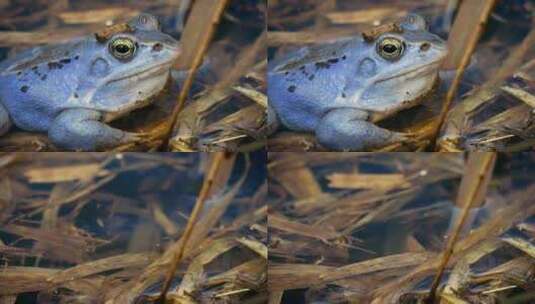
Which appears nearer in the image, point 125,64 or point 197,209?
point 125,64

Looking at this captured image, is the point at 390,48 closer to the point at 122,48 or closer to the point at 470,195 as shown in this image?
the point at 470,195

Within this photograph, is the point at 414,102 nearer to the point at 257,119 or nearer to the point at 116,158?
the point at 257,119

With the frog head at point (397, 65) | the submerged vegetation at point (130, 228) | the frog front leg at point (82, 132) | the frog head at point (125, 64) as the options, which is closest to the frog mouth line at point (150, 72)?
the frog head at point (125, 64)

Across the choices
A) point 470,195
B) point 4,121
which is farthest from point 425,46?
point 4,121

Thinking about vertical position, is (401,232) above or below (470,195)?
below

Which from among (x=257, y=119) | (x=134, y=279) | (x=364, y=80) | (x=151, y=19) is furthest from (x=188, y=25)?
(x=134, y=279)

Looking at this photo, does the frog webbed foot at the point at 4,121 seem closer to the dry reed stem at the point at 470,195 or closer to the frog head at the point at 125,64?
the frog head at the point at 125,64

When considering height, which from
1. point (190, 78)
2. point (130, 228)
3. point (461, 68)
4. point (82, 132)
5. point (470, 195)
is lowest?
point (130, 228)

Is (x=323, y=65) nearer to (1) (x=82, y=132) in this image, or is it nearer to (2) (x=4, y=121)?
(1) (x=82, y=132)

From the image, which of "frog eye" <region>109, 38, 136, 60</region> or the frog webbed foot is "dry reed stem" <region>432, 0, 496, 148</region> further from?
the frog webbed foot
